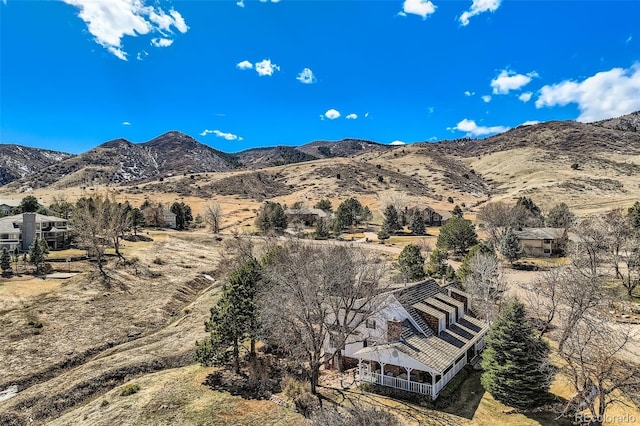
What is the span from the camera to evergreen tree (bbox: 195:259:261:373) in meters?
28.3

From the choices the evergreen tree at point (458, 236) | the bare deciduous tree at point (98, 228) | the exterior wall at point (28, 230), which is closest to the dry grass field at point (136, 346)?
the bare deciduous tree at point (98, 228)

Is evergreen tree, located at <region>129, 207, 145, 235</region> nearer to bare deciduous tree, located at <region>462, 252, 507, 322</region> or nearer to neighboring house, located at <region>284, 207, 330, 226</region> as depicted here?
neighboring house, located at <region>284, 207, 330, 226</region>

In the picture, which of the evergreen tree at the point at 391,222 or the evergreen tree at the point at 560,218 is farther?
the evergreen tree at the point at 391,222

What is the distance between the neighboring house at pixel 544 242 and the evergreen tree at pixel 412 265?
30114 millimetres

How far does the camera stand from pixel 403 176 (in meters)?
177

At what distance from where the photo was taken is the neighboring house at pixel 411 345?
24938mm

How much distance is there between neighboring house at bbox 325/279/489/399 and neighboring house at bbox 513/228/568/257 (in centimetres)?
4461

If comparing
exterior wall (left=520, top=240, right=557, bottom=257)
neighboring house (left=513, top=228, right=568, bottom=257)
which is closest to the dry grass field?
exterior wall (left=520, top=240, right=557, bottom=257)

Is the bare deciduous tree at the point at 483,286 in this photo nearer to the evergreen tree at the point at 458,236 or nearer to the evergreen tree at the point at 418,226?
the evergreen tree at the point at 458,236

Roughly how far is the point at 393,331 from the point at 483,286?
49.4ft

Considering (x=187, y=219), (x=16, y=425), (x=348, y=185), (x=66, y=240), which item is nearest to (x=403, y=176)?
(x=348, y=185)

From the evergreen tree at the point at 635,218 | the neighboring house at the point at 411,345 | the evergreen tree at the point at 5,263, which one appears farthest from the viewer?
the evergreen tree at the point at 635,218

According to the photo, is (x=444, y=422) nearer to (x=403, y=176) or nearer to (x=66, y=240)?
(x=66, y=240)

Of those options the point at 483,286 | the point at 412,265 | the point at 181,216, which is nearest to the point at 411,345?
the point at 483,286
